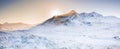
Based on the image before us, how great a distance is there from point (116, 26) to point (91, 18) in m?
13.5

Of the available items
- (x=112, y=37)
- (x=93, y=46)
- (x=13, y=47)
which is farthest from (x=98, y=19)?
Answer: (x=13, y=47)

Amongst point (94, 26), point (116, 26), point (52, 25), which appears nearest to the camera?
point (116, 26)

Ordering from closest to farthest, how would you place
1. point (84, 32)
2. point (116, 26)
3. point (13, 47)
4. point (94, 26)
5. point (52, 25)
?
point (13, 47) → point (84, 32) → point (116, 26) → point (94, 26) → point (52, 25)

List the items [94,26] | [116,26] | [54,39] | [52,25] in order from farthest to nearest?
[52,25] < [94,26] < [116,26] < [54,39]

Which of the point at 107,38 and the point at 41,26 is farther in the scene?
the point at 41,26

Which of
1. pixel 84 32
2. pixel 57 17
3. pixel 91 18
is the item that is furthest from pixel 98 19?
pixel 84 32

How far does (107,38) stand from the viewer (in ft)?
140

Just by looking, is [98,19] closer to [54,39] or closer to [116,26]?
[116,26]

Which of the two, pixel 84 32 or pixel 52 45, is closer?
pixel 52 45

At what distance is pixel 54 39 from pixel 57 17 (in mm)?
23920

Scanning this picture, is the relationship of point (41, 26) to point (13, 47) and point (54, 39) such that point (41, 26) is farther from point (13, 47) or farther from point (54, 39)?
point (13, 47)

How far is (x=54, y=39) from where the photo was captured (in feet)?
Result: 137

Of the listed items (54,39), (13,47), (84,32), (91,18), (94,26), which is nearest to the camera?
(13,47)

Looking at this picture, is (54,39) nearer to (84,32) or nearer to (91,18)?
(84,32)
